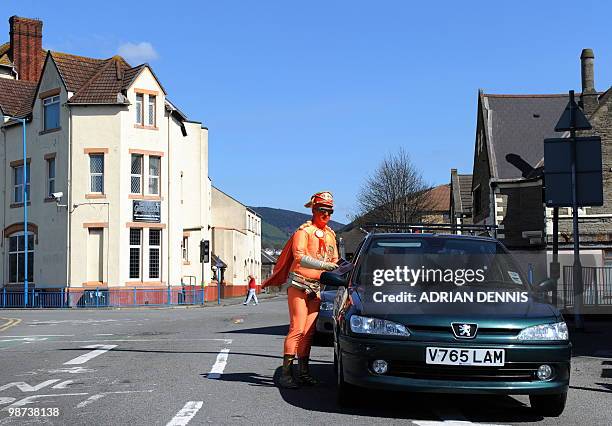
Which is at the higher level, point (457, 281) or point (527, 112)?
point (527, 112)

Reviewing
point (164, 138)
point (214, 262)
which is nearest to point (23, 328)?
point (164, 138)

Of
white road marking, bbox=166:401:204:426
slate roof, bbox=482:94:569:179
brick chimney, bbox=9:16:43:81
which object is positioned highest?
brick chimney, bbox=9:16:43:81

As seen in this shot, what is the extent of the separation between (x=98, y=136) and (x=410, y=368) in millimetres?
35862

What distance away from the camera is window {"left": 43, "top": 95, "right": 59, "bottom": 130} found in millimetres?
41713

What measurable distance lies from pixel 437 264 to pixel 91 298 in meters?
33.4

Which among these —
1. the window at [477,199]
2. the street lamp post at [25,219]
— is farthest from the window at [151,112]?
the window at [477,199]

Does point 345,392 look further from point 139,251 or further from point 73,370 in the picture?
point 139,251

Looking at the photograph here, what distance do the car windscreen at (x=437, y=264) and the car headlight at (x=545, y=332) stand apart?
2.84 ft

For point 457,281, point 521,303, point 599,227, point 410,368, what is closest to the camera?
point 410,368

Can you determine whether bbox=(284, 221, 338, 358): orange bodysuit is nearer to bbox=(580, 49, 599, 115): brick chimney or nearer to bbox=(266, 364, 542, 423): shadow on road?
bbox=(266, 364, 542, 423): shadow on road

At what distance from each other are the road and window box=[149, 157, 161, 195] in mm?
27769

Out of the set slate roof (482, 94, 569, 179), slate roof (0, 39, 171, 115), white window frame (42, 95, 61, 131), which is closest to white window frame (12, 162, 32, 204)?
white window frame (42, 95, 61, 131)

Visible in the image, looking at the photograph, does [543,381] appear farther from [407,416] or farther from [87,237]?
[87,237]

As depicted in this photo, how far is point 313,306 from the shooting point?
27.5 ft
